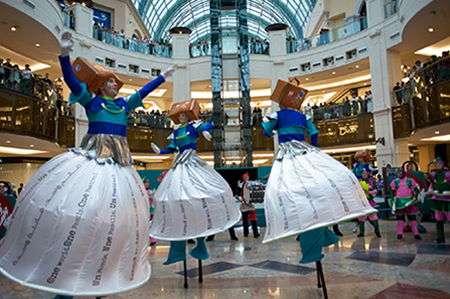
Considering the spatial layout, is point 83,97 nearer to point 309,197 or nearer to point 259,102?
point 309,197

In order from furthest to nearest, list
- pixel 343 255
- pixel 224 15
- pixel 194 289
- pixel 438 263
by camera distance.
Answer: pixel 224 15, pixel 343 255, pixel 438 263, pixel 194 289

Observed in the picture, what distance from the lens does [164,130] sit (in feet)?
73.5

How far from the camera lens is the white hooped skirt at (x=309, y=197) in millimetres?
3141

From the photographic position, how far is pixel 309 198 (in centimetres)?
321

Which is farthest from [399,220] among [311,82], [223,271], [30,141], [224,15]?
[311,82]

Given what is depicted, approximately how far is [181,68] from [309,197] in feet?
73.2

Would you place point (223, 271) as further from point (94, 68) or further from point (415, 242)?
point (415, 242)

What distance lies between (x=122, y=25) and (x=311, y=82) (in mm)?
16031

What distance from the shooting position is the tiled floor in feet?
12.3

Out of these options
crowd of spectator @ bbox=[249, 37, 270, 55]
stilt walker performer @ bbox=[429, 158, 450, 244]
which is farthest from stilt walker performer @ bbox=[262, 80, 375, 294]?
crowd of spectator @ bbox=[249, 37, 270, 55]

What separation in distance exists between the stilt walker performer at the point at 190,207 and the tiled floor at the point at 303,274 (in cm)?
52

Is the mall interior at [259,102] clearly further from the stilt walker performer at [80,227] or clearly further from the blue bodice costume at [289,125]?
the blue bodice costume at [289,125]

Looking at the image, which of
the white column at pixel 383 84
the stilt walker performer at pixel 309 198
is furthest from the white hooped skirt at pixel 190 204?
the white column at pixel 383 84

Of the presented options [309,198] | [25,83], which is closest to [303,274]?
[309,198]
